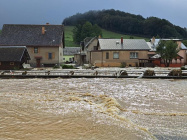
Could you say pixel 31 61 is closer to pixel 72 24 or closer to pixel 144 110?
pixel 144 110

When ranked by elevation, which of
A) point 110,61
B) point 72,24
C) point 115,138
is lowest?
point 115,138

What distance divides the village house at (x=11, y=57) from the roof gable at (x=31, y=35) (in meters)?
7.23

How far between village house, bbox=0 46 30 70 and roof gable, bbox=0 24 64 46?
7.23m

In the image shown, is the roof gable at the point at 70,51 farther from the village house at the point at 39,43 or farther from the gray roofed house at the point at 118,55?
the village house at the point at 39,43

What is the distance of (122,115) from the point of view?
31.3 feet

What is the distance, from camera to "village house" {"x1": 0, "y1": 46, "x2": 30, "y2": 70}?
3728 cm

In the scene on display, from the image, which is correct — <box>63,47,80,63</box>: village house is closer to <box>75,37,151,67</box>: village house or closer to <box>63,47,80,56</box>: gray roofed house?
<box>63,47,80,56</box>: gray roofed house

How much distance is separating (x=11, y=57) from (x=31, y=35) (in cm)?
1094

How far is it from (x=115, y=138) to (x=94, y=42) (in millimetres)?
53589

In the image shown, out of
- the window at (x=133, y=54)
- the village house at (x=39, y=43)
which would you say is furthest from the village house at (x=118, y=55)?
the village house at (x=39, y=43)

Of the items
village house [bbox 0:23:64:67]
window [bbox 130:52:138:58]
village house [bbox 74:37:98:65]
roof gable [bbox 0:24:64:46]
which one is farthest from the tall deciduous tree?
village house [bbox 0:23:64:67]

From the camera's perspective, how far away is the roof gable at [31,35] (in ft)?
151

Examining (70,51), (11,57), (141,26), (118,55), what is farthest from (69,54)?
(141,26)

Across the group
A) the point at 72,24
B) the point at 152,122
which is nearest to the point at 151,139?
the point at 152,122
